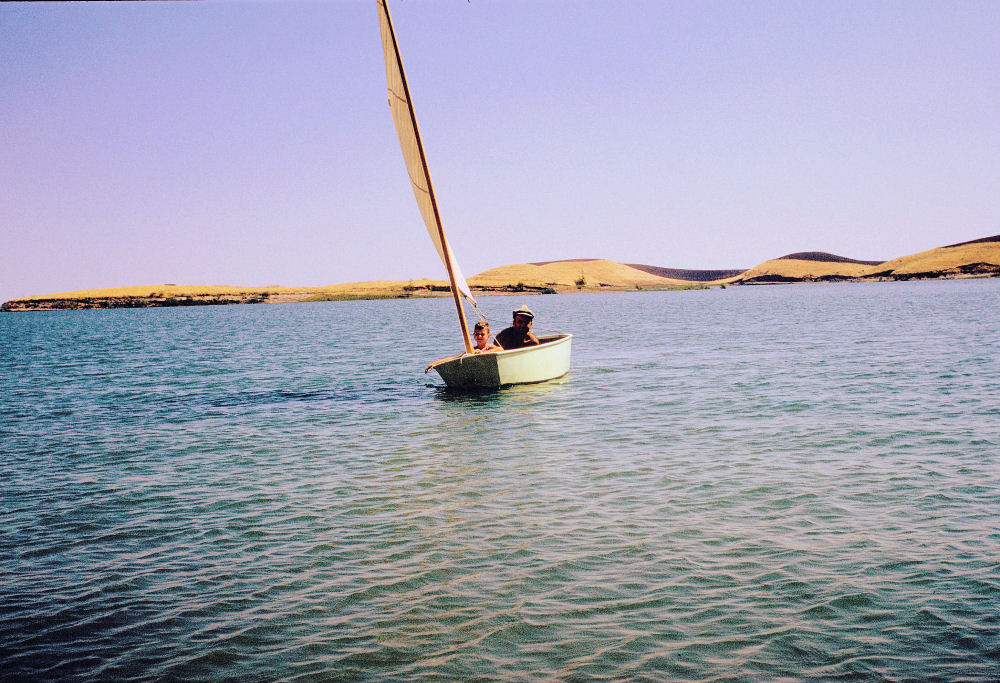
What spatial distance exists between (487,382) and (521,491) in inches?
471

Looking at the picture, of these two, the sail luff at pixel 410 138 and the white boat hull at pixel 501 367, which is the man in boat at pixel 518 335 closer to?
the white boat hull at pixel 501 367

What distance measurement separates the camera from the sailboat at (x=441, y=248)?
2236 centimetres

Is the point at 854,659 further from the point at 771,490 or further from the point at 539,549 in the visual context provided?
the point at 771,490

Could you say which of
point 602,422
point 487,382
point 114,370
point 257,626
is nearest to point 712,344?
point 487,382

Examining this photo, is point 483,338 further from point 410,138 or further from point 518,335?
point 410,138

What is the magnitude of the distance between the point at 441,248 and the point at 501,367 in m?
4.06

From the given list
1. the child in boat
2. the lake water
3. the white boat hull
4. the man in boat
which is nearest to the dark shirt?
the man in boat

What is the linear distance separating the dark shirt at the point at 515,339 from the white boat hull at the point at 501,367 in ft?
2.65

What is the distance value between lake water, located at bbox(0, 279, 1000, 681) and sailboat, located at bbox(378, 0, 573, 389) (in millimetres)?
1432

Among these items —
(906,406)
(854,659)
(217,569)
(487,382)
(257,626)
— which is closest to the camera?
(854,659)

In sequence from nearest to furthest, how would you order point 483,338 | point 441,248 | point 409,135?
1. point 409,135
2. point 441,248
3. point 483,338

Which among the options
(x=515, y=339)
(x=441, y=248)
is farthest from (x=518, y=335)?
(x=441, y=248)

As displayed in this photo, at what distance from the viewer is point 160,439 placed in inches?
702

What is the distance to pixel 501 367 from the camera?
77.0ft
